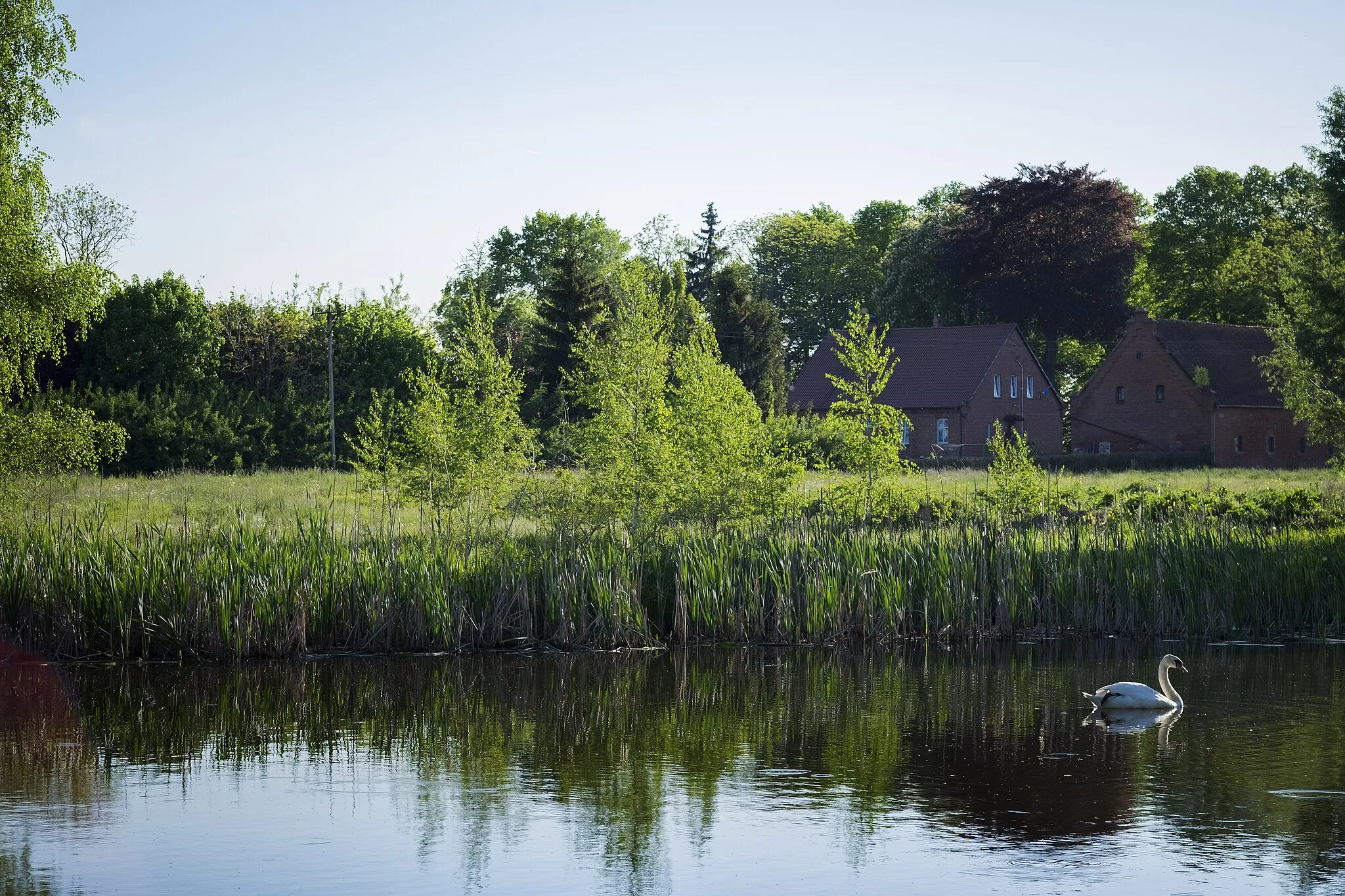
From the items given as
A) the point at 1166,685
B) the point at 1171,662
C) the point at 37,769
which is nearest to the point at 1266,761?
the point at 1166,685

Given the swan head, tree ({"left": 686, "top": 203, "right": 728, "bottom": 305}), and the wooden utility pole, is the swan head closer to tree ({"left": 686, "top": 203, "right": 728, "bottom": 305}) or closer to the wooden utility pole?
the wooden utility pole

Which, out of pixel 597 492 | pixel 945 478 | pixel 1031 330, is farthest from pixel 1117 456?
pixel 597 492

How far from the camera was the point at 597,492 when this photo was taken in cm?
2173

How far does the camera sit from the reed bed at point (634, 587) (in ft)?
48.4

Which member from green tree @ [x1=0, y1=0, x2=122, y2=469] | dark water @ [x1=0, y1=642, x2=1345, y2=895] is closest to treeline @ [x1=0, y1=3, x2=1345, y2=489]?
green tree @ [x1=0, y1=0, x2=122, y2=469]

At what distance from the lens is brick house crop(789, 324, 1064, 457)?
61.6 m

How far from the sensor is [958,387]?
6166cm

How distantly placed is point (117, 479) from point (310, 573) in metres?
17.6

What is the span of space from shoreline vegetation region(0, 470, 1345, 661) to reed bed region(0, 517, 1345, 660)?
0.03 meters

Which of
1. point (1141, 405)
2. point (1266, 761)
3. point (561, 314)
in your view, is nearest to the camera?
point (1266, 761)

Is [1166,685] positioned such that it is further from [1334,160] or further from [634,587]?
[1334,160]

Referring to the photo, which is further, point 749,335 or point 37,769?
point 749,335

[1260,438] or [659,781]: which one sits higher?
[1260,438]

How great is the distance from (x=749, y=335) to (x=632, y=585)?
4463 centimetres
